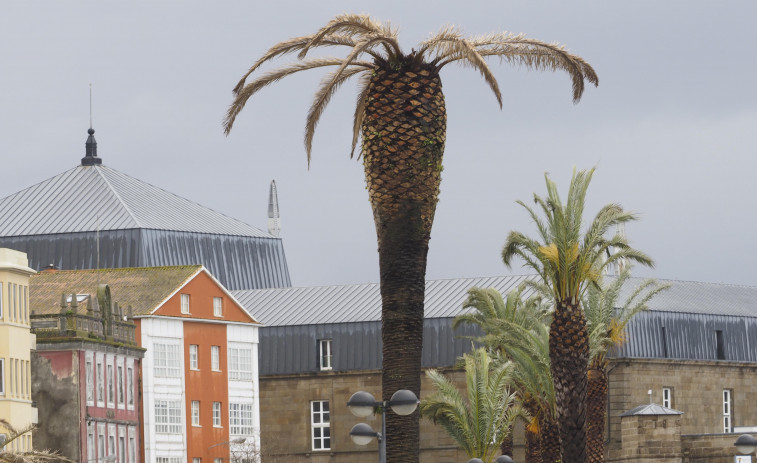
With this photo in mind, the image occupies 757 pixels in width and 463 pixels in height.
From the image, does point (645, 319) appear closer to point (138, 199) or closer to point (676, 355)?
point (676, 355)

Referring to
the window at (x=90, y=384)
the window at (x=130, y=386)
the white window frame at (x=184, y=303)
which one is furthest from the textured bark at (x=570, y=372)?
the white window frame at (x=184, y=303)

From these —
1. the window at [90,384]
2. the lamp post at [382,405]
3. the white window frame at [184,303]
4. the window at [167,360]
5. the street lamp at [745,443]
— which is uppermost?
the white window frame at [184,303]

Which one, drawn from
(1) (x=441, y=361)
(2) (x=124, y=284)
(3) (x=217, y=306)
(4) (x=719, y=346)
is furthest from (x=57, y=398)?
(4) (x=719, y=346)

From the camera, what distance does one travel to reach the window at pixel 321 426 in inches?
4355

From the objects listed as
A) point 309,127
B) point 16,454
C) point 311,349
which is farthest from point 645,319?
point 16,454

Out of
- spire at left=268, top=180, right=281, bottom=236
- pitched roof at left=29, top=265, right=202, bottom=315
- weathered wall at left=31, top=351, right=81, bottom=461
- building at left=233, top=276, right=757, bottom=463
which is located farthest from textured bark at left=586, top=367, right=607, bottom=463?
spire at left=268, top=180, right=281, bottom=236

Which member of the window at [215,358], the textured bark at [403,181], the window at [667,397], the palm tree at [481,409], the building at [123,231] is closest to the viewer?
the textured bark at [403,181]

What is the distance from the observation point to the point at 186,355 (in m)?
104

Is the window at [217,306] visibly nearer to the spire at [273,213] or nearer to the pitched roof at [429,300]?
the pitched roof at [429,300]

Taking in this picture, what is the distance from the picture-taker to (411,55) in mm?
38219

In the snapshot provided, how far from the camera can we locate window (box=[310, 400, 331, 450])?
363ft

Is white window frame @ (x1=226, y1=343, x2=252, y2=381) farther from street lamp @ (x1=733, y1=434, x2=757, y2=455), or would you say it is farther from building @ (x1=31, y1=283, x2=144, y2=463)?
street lamp @ (x1=733, y1=434, x2=757, y2=455)

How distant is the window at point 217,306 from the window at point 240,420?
5.28 metres

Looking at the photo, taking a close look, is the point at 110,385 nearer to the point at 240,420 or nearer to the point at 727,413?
the point at 240,420
